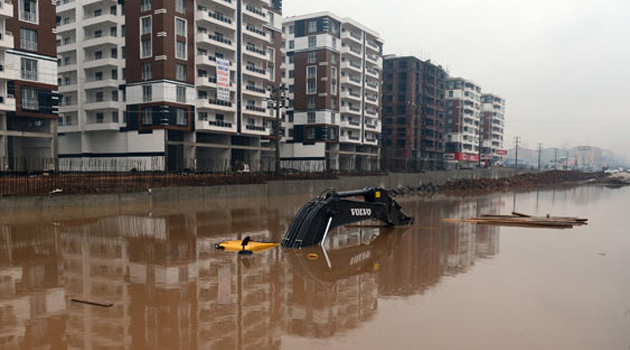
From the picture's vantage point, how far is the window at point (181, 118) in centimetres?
4675

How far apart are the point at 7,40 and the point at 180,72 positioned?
15.8 meters

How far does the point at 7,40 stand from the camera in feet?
122

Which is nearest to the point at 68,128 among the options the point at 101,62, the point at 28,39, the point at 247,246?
the point at 101,62

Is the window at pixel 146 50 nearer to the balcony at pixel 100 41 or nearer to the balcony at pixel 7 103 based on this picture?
the balcony at pixel 100 41

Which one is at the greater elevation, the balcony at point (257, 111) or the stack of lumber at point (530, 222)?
the balcony at point (257, 111)

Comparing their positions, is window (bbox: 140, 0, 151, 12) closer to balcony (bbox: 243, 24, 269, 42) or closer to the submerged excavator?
balcony (bbox: 243, 24, 269, 42)

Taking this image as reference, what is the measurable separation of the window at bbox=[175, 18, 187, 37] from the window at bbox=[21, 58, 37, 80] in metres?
14.3

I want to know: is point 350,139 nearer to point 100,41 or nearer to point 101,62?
point 101,62

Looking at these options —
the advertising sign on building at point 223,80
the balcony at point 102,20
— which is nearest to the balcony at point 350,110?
the advertising sign on building at point 223,80

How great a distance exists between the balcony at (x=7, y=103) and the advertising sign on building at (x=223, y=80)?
64.5 feet

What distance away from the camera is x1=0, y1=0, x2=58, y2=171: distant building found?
3756cm

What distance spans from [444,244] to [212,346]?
36.7ft

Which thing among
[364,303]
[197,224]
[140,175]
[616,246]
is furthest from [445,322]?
[140,175]

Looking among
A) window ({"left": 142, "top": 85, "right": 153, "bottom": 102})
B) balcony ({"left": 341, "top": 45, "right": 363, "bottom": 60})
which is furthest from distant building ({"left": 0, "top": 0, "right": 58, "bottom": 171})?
balcony ({"left": 341, "top": 45, "right": 363, "bottom": 60})
